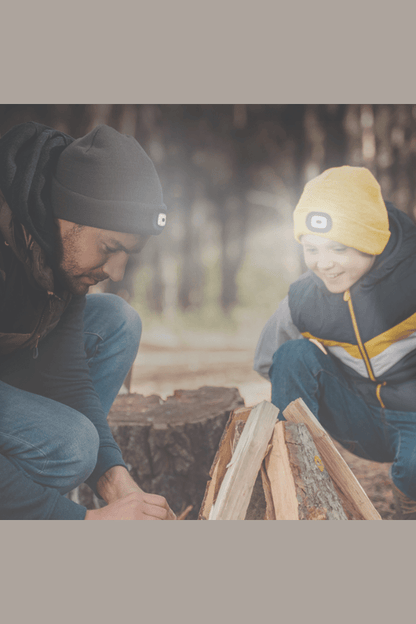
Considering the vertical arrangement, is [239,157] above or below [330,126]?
below

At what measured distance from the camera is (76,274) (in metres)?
1.49

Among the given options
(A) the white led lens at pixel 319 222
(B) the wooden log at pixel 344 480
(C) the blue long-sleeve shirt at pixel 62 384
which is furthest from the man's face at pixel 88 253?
(B) the wooden log at pixel 344 480

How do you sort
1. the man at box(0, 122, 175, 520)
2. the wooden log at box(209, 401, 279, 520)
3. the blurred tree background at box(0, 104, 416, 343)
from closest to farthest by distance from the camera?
the wooden log at box(209, 401, 279, 520), the man at box(0, 122, 175, 520), the blurred tree background at box(0, 104, 416, 343)

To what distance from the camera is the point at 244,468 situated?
1220mm

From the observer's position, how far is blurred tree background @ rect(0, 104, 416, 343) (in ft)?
5.32

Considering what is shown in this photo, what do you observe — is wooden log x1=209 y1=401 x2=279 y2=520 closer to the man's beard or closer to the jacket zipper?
the jacket zipper

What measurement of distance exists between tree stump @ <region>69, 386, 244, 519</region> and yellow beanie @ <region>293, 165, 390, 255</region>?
0.71 metres

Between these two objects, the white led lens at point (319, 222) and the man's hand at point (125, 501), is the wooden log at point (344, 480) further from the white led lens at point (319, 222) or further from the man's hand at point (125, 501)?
the white led lens at point (319, 222)

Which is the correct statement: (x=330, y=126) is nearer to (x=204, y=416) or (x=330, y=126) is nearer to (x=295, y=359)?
(x=295, y=359)

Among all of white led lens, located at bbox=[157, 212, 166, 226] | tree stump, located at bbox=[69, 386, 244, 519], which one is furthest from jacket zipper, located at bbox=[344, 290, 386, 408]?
white led lens, located at bbox=[157, 212, 166, 226]

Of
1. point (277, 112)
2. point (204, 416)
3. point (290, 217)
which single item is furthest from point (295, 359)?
point (277, 112)

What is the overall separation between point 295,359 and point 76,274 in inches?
31.8

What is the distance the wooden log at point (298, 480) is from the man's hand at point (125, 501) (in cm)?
41

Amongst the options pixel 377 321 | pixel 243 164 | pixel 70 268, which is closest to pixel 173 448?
pixel 70 268
